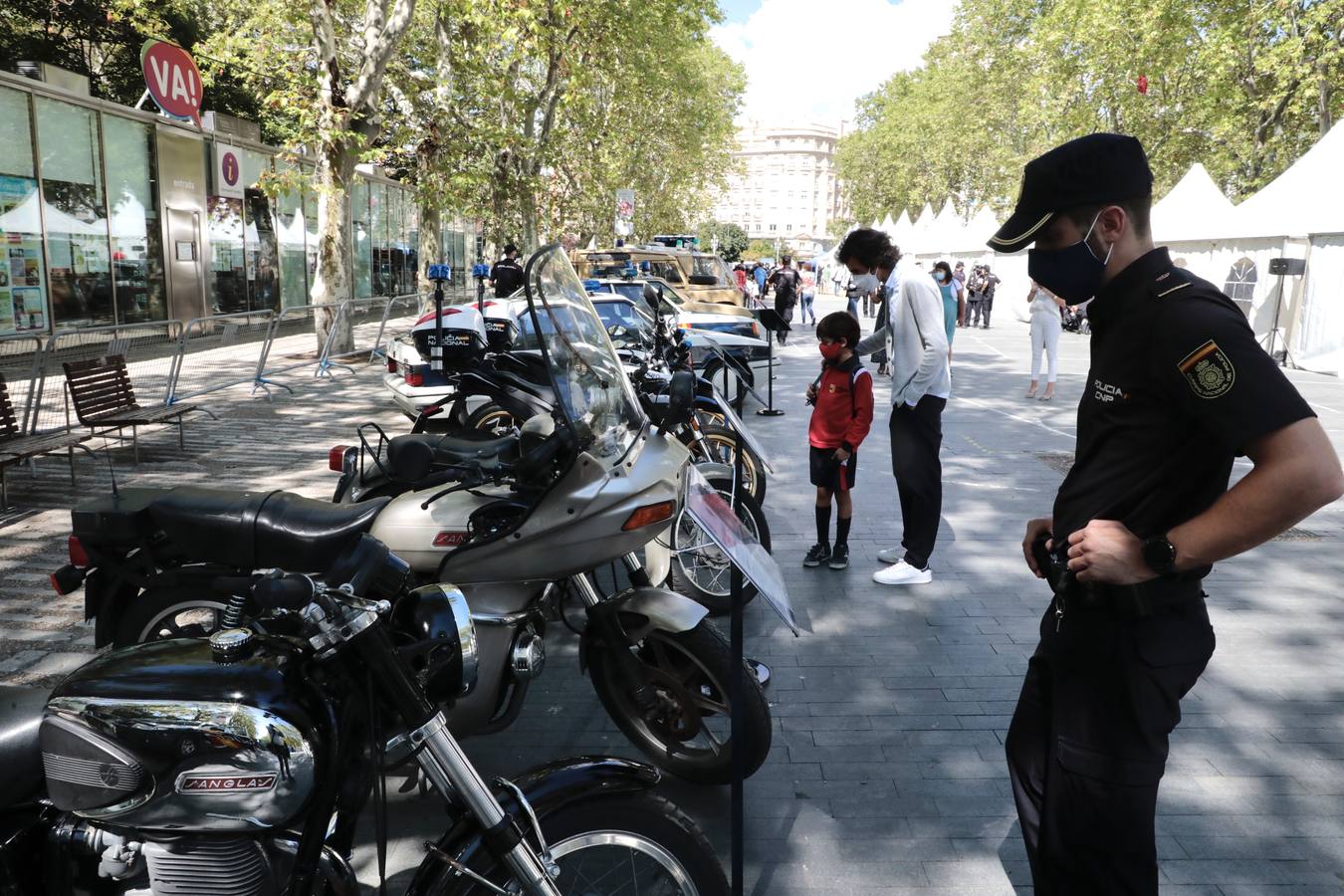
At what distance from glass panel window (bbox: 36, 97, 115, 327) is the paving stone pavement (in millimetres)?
10113

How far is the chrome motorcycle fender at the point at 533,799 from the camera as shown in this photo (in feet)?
6.77

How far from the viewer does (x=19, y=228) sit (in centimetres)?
1573

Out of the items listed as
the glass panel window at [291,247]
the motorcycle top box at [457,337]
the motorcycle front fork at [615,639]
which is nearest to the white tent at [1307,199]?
the motorcycle top box at [457,337]

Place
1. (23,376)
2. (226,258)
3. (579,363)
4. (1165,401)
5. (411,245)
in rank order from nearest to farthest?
(1165,401), (579,363), (23,376), (226,258), (411,245)

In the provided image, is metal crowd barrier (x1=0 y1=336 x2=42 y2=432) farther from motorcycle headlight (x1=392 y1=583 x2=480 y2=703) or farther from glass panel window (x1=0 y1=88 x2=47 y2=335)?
glass panel window (x1=0 y1=88 x2=47 y2=335)

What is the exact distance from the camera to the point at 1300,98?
24875mm

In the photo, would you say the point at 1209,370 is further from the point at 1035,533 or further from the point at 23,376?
the point at 23,376

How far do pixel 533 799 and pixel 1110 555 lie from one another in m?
1.33

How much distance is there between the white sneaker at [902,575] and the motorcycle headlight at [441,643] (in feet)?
13.7

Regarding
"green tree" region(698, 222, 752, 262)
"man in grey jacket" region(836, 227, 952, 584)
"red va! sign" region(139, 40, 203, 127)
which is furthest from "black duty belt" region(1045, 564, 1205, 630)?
"green tree" region(698, 222, 752, 262)

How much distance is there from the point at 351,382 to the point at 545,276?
1248cm

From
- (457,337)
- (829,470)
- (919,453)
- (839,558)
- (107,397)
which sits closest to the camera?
(919,453)

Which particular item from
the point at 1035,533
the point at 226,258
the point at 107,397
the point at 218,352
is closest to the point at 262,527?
the point at 1035,533

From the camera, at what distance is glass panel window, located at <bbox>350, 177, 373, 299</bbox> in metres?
30.1
